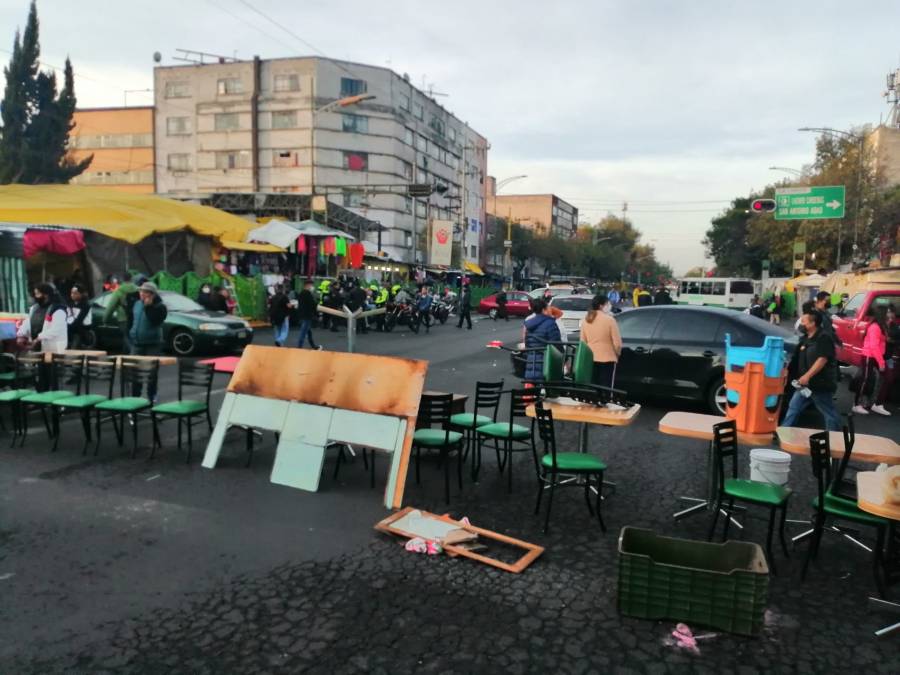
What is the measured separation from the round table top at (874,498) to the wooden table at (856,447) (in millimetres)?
576

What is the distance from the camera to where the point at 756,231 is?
150ft

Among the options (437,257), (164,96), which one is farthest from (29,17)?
(437,257)

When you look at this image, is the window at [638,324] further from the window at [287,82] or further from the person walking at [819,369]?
the window at [287,82]

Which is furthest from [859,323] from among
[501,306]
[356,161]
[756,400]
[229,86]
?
[229,86]

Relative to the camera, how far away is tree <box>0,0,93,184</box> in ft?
126

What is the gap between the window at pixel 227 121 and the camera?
57.1 meters

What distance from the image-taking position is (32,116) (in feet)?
129

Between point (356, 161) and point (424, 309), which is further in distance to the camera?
point (356, 161)

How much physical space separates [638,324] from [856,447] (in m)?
5.16

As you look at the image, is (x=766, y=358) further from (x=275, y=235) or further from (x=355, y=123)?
(x=355, y=123)

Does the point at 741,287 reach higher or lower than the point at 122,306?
higher

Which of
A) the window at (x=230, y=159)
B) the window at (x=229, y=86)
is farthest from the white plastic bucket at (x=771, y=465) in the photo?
the window at (x=229, y=86)

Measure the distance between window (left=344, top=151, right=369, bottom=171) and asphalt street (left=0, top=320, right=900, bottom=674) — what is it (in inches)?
2097

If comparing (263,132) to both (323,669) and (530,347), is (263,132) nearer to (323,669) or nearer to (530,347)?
(530,347)
